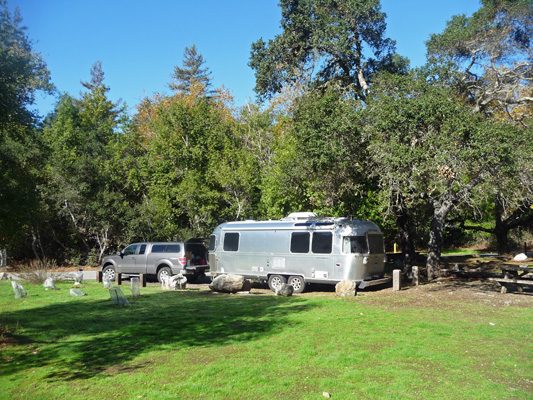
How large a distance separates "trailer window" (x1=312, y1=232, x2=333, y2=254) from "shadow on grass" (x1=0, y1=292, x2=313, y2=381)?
2352 millimetres

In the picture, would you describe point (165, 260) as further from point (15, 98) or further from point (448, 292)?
point (448, 292)

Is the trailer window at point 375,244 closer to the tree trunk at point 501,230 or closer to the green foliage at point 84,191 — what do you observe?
the tree trunk at point 501,230

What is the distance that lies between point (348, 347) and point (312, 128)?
9.08 metres

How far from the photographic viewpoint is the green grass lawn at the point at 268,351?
5.89 m

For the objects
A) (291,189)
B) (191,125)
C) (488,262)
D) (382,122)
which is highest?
(191,125)

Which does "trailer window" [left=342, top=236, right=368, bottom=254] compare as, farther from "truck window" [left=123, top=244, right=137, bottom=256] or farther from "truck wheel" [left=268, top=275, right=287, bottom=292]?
"truck window" [left=123, top=244, right=137, bottom=256]

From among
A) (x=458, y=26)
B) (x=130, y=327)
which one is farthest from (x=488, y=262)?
(x=130, y=327)

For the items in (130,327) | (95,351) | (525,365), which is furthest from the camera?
(130,327)

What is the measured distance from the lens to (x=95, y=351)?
7.79 metres

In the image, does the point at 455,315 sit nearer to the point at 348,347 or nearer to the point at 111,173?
the point at 348,347

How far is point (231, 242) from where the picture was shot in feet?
59.1

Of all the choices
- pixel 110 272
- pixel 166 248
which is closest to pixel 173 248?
pixel 166 248

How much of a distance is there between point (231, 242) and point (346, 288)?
556 centimetres

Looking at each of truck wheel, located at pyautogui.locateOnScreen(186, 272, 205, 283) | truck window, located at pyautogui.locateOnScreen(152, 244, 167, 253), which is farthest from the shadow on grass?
truck window, located at pyautogui.locateOnScreen(152, 244, 167, 253)
